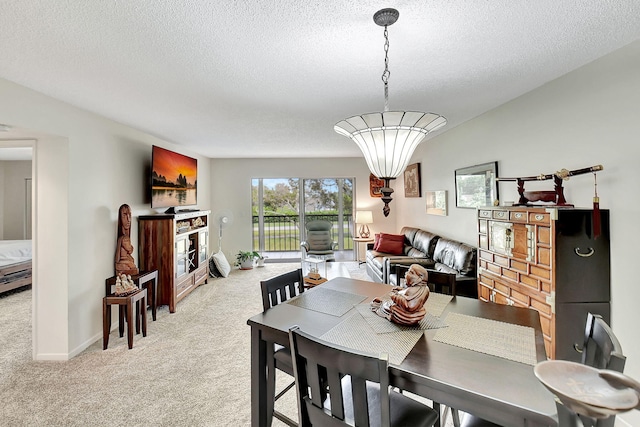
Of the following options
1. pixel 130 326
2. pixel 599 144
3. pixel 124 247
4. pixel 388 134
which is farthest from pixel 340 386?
pixel 124 247

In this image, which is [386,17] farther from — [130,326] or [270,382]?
[130,326]

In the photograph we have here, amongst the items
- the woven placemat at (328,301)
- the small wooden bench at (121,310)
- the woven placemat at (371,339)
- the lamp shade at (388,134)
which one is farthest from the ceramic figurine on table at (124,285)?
the lamp shade at (388,134)

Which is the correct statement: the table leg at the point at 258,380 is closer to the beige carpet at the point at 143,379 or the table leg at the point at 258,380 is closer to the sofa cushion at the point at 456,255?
the beige carpet at the point at 143,379

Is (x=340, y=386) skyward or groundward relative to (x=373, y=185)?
groundward

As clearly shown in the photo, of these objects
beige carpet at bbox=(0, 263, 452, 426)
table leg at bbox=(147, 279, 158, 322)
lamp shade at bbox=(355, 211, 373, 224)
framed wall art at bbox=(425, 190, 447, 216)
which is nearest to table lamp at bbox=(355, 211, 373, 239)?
lamp shade at bbox=(355, 211, 373, 224)

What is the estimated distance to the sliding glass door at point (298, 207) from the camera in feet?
22.0

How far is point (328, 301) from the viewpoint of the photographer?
1959 millimetres

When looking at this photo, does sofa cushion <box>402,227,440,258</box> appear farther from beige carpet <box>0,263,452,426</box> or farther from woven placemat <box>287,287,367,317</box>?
beige carpet <box>0,263,452,426</box>

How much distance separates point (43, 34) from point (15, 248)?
499 centimetres

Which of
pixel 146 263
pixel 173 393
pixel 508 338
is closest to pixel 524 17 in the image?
pixel 508 338

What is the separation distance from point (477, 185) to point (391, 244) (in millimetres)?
1962

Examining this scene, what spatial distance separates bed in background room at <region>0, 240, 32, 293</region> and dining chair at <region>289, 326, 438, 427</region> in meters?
5.60

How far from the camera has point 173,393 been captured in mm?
2223

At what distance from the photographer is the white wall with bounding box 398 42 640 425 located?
71.7 inches
